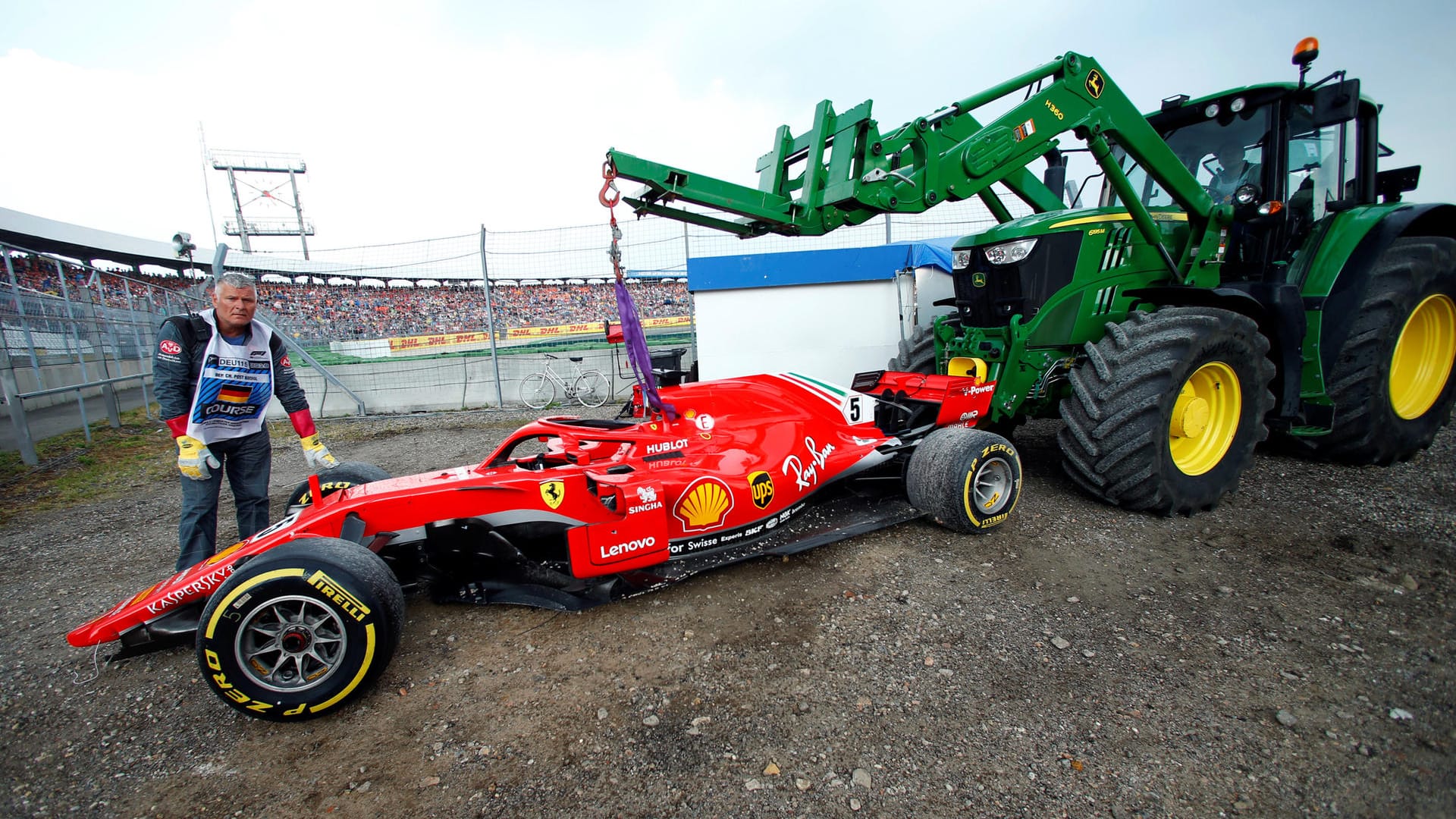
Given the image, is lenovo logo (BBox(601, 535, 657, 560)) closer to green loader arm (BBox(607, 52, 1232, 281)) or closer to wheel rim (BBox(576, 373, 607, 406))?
green loader arm (BBox(607, 52, 1232, 281))

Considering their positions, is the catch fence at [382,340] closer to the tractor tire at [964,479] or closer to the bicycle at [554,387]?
the bicycle at [554,387]

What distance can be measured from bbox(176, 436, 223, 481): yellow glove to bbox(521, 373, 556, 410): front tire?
6816 mm

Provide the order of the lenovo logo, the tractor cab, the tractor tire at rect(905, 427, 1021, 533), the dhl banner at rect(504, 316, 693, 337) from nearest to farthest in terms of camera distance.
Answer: the lenovo logo → the tractor tire at rect(905, 427, 1021, 533) → the tractor cab → the dhl banner at rect(504, 316, 693, 337)

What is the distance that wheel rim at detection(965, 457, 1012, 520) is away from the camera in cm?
362

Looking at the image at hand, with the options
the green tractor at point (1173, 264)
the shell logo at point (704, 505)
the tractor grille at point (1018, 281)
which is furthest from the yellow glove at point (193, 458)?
the tractor grille at point (1018, 281)

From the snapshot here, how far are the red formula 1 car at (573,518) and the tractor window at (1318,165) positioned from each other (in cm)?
293

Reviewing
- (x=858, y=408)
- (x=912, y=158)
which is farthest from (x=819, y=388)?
(x=912, y=158)

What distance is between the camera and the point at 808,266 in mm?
7570

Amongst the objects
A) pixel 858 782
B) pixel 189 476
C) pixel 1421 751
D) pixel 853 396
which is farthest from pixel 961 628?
pixel 189 476

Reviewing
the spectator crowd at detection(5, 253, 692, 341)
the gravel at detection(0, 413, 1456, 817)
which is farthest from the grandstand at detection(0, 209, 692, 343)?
the gravel at detection(0, 413, 1456, 817)

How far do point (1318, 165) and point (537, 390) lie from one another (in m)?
9.57

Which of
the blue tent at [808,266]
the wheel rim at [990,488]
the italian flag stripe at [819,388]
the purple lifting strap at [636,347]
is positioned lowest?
the wheel rim at [990,488]

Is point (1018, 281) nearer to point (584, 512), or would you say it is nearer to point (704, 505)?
point (704, 505)

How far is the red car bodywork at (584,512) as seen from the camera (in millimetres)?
2662
